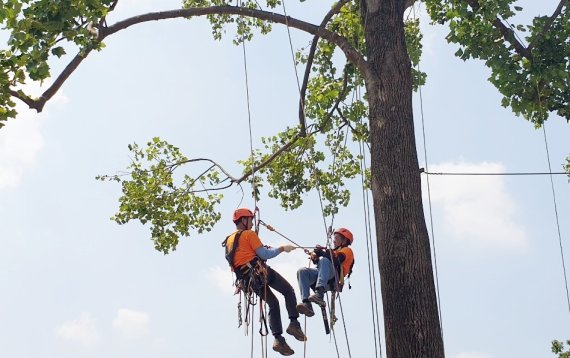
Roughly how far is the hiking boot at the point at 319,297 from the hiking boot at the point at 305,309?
64 millimetres

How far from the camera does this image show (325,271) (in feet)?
26.2

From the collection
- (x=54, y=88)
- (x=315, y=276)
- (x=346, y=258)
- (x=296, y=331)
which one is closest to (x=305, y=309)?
(x=296, y=331)

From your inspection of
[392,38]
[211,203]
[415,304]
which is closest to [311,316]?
[415,304]

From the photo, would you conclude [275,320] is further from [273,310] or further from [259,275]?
[259,275]

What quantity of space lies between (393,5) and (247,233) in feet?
8.44

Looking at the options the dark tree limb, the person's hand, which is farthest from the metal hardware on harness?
the dark tree limb

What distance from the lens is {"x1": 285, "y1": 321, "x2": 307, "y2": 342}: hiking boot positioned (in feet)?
26.2

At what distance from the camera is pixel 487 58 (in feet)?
35.4

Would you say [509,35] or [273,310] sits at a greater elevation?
[509,35]

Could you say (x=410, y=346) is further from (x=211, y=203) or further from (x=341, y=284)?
(x=211, y=203)

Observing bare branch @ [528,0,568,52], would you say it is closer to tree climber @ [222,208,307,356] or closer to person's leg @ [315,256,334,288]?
person's leg @ [315,256,334,288]

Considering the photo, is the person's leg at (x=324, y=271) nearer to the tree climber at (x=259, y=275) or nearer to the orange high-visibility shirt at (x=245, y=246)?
the tree climber at (x=259, y=275)

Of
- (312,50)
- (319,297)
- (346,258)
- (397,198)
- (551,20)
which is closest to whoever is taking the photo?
(397,198)

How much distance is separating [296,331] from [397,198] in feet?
5.68
